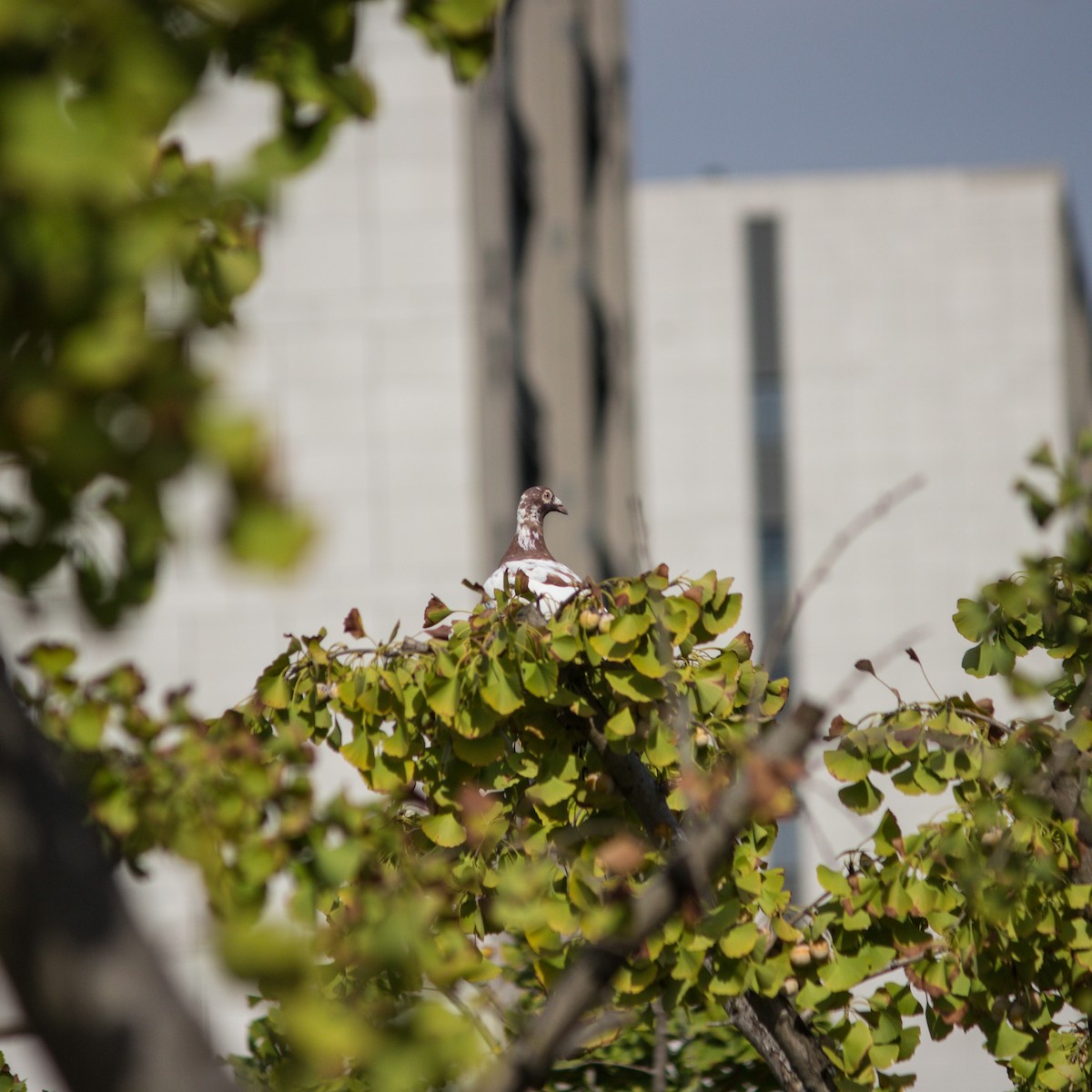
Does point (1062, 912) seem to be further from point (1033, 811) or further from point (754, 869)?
point (754, 869)

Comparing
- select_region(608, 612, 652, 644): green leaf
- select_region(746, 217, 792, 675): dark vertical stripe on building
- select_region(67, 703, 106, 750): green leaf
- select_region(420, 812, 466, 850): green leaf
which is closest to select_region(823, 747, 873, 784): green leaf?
select_region(608, 612, 652, 644): green leaf

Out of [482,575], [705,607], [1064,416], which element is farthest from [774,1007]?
[1064,416]

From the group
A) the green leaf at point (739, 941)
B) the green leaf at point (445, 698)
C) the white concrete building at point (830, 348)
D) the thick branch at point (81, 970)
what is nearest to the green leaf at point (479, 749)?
the green leaf at point (445, 698)

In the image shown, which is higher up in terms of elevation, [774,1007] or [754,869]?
[754,869]

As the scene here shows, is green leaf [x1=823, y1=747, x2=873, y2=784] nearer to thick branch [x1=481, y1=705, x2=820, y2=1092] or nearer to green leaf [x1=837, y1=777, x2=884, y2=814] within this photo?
green leaf [x1=837, y1=777, x2=884, y2=814]

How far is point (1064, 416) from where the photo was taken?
169 feet

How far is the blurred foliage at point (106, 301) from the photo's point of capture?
4.29ft

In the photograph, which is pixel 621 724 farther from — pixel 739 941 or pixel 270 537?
pixel 270 537

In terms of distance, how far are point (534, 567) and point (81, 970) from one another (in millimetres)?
3214

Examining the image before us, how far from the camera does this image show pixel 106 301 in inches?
54.4

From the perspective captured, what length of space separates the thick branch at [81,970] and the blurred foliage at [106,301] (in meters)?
0.30

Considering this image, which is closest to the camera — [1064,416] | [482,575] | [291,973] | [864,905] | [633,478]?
[291,973]

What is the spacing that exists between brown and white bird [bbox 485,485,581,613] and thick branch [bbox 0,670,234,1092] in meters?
2.65

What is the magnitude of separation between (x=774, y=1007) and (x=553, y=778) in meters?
0.80
